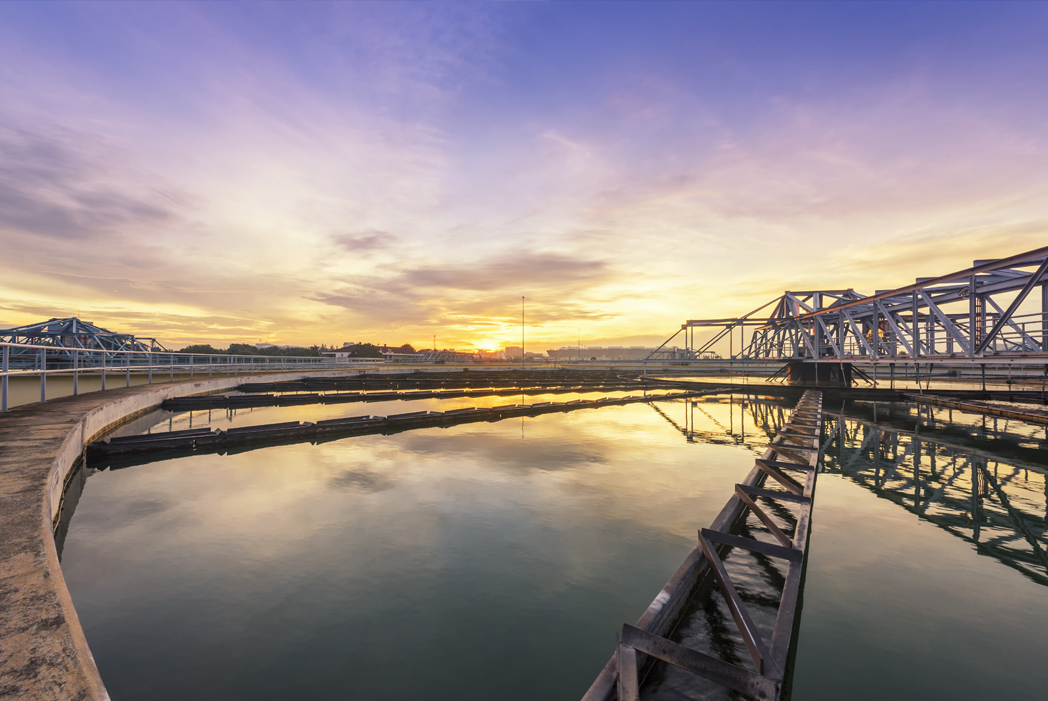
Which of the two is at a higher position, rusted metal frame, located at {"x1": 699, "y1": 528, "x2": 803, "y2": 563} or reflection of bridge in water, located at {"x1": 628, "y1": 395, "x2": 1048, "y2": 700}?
rusted metal frame, located at {"x1": 699, "y1": 528, "x2": 803, "y2": 563}

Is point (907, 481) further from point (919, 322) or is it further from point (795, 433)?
point (919, 322)

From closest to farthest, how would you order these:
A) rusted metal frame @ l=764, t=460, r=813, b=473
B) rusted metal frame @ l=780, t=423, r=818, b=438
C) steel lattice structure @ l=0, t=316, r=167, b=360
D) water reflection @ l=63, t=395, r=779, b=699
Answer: water reflection @ l=63, t=395, r=779, b=699, rusted metal frame @ l=764, t=460, r=813, b=473, rusted metal frame @ l=780, t=423, r=818, b=438, steel lattice structure @ l=0, t=316, r=167, b=360

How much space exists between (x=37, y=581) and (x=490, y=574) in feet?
A: 13.5

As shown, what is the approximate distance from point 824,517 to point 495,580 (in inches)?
248

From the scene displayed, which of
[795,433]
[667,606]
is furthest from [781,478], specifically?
[795,433]

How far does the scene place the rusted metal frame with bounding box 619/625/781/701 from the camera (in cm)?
307

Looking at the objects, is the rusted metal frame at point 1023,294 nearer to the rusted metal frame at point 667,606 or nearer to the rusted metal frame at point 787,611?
the rusted metal frame at point 787,611

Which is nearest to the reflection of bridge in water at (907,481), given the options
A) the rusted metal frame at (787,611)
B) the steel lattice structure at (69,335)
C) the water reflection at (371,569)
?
the rusted metal frame at (787,611)

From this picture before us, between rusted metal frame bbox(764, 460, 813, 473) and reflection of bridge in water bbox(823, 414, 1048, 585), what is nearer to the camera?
reflection of bridge in water bbox(823, 414, 1048, 585)

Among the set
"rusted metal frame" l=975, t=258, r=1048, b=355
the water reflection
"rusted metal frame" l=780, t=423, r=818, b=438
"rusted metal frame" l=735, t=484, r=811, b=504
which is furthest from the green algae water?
"rusted metal frame" l=975, t=258, r=1048, b=355

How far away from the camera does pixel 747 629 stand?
3736 mm

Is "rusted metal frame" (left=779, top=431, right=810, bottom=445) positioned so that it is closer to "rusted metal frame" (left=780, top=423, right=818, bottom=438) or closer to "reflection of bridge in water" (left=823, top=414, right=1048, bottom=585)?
"rusted metal frame" (left=780, top=423, right=818, bottom=438)

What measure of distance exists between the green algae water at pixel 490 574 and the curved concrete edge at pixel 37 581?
948 millimetres

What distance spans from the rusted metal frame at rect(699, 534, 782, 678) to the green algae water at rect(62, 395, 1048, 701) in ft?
1.51
